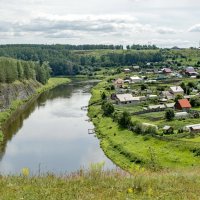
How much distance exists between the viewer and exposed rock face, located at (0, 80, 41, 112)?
75.9 metres

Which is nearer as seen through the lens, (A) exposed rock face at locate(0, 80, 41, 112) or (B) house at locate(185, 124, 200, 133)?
(B) house at locate(185, 124, 200, 133)

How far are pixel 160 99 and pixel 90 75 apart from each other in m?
76.1

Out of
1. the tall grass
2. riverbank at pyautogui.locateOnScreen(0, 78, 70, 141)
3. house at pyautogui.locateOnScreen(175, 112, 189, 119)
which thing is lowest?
riverbank at pyautogui.locateOnScreen(0, 78, 70, 141)

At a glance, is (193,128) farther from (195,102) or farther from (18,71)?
(18,71)

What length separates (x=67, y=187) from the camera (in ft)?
35.4

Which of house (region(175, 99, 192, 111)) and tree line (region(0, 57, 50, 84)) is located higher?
tree line (region(0, 57, 50, 84))

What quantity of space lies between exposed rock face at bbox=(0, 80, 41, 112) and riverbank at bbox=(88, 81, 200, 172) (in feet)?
91.8

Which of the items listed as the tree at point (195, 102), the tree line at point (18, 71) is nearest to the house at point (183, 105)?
the tree at point (195, 102)

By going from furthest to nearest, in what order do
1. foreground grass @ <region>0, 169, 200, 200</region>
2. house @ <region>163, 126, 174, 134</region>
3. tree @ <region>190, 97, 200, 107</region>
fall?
tree @ <region>190, 97, 200, 107</region>, house @ <region>163, 126, 174, 134</region>, foreground grass @ <region>0, 169, 200, 200</region>

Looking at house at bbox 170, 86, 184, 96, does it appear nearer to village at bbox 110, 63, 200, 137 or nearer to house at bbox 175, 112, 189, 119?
village at bbox 110, 63, 200, 137

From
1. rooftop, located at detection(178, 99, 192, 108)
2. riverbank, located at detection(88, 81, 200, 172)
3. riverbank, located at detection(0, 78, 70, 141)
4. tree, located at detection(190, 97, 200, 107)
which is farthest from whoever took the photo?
tree, located at detection(190, 97, 200, 107)

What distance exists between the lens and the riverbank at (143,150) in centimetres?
3761

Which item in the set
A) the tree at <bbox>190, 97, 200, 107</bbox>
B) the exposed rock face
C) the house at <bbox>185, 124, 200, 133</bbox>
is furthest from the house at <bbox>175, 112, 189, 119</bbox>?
the exposed rock face

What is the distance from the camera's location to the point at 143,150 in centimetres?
4209
